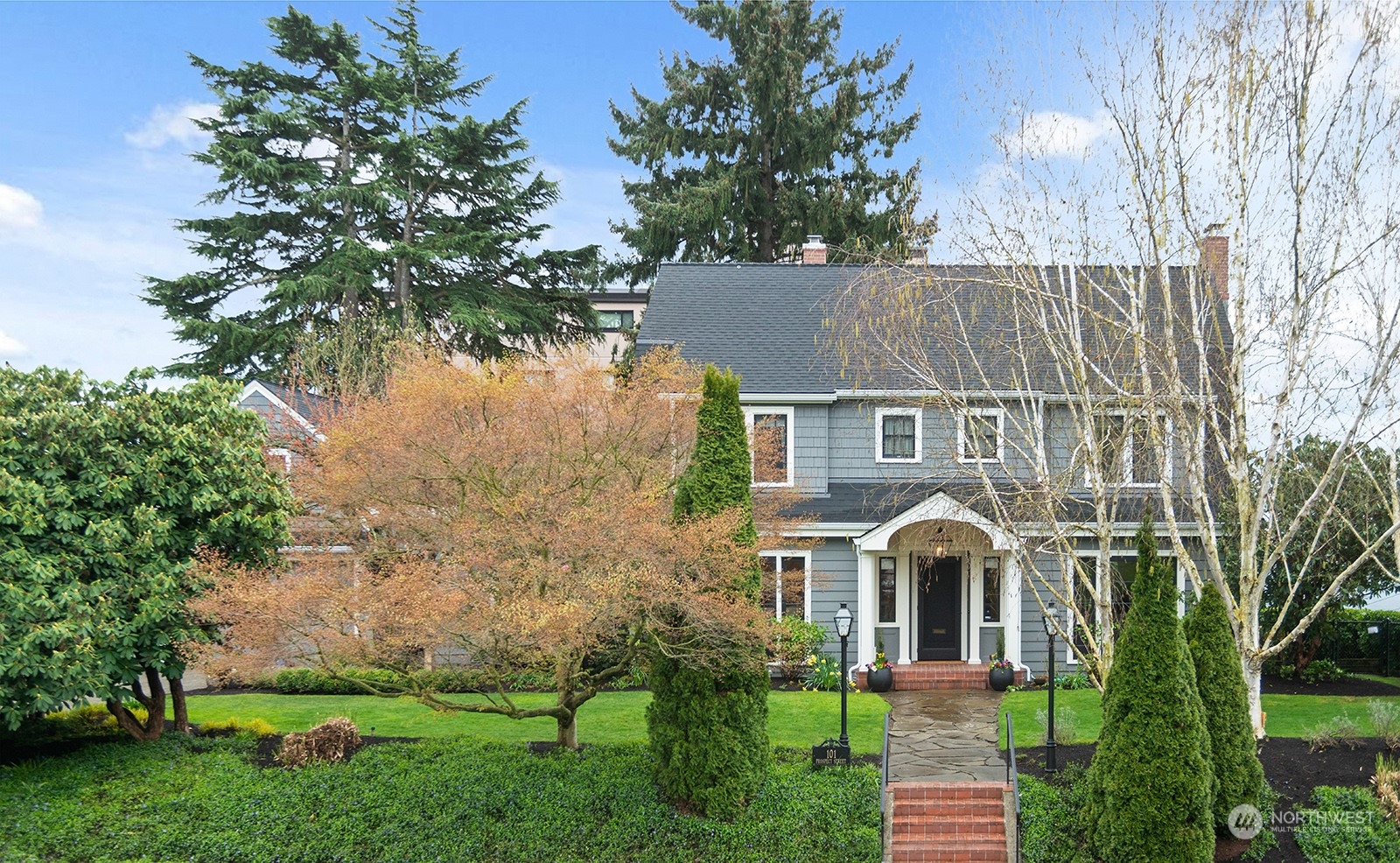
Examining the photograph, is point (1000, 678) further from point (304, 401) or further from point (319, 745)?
point (304, 401)

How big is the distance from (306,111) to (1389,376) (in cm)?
2555

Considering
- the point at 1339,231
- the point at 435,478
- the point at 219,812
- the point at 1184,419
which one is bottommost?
the point at 219,812

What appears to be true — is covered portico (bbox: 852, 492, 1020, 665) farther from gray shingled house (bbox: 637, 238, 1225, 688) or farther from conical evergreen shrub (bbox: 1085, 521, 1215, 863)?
conical evergreen shrub (bbox: 1085, 521, 1215, 863)

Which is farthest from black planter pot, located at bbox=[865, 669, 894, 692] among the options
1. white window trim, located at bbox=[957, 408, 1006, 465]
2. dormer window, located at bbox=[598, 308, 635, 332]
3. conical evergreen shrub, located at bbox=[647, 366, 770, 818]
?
dormer window, located at bbox=[598, 308, 635, 332]

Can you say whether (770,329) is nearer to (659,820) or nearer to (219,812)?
(659,820)

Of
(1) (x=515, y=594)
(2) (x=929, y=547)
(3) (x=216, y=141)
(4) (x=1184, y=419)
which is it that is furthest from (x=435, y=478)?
(3) (x=216, y=141)

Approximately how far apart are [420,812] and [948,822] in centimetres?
622

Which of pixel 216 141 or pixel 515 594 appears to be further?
pixel 216 141

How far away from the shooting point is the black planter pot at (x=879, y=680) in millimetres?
16328

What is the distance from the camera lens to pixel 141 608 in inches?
450

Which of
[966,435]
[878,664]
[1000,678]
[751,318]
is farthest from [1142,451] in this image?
[751,318]

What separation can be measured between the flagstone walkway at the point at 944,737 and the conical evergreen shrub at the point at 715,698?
82.9 inches

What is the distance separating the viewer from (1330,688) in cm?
1688

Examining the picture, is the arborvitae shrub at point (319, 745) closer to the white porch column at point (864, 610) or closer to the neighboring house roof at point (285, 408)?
the neighboring house roof at point (285, 408)
